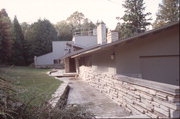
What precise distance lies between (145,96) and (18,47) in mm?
38535

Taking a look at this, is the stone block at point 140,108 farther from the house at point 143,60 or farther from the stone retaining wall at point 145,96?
the house at point 143,60

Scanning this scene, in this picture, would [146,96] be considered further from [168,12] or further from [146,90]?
[168,12]

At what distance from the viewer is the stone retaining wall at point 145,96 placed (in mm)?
4047

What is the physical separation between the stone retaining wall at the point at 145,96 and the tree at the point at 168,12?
79.2 ft

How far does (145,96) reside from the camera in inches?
209

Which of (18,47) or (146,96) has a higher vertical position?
(18,47)

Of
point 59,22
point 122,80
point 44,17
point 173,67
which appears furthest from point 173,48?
point 59,22

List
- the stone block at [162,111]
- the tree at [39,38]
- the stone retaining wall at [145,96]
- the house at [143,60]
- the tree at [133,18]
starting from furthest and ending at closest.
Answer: the tree at [39,38] → the tree at [133,18] → the house at [143,60] → the stone block at [162,111] → the stone retaining wall at [145,96]

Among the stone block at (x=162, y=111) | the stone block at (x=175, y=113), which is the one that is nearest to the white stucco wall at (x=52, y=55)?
the stone block at (x=162, y=111)

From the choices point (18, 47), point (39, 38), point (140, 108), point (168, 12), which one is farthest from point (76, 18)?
point (140, 108)

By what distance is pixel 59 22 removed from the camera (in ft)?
207

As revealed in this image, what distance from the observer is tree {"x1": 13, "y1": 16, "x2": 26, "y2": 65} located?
40469 mm

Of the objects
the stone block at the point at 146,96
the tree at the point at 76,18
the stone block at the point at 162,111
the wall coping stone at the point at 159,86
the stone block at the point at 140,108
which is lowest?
the stone block at the point at 140,108

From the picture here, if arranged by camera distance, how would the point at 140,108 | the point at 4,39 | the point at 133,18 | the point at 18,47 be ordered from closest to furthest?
the point at 140,108 < the point at 4,39 < the point at 133,18 < the point at 18,47
